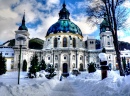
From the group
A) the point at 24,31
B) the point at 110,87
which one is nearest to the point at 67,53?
the point at 24,31

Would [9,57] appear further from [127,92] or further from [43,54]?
[127,92]

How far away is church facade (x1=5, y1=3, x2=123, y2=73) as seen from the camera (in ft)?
229

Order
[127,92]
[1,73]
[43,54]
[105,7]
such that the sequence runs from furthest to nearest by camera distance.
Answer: [43,54]
[1,73]
[105,7]
[127,92]

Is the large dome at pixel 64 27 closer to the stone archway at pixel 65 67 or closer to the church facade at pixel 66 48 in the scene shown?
the church facade at pixel 66 48

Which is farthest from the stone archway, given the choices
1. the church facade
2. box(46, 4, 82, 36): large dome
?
box(46, 4, 82, 36): large dome

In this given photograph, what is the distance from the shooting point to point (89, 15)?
20328 millimetres

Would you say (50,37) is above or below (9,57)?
above

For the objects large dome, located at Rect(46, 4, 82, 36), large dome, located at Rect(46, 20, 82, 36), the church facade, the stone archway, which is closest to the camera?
the church facade

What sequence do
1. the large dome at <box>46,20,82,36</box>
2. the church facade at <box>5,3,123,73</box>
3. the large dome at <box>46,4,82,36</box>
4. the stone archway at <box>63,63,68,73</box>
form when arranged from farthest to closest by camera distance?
1. the large dome at <box>46,4,82,36</box>
2. the large dome at <box>46,20,82,36</box>
3. the stone archway at <box>63,63,68,73</box>
4. the church facade at <box>5,3,123,73</box>

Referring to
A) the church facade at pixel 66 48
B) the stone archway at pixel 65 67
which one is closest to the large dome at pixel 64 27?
the church facade at pixel 66 48

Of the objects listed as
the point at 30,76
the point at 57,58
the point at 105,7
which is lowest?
the point at 30,76

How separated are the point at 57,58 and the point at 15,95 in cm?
6203

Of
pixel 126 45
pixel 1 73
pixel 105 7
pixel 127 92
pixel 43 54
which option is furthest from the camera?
pixel 126 45

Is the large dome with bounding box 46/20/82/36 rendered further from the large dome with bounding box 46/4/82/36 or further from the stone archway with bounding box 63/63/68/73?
the stone archway with bounding box 63/63/68/73
